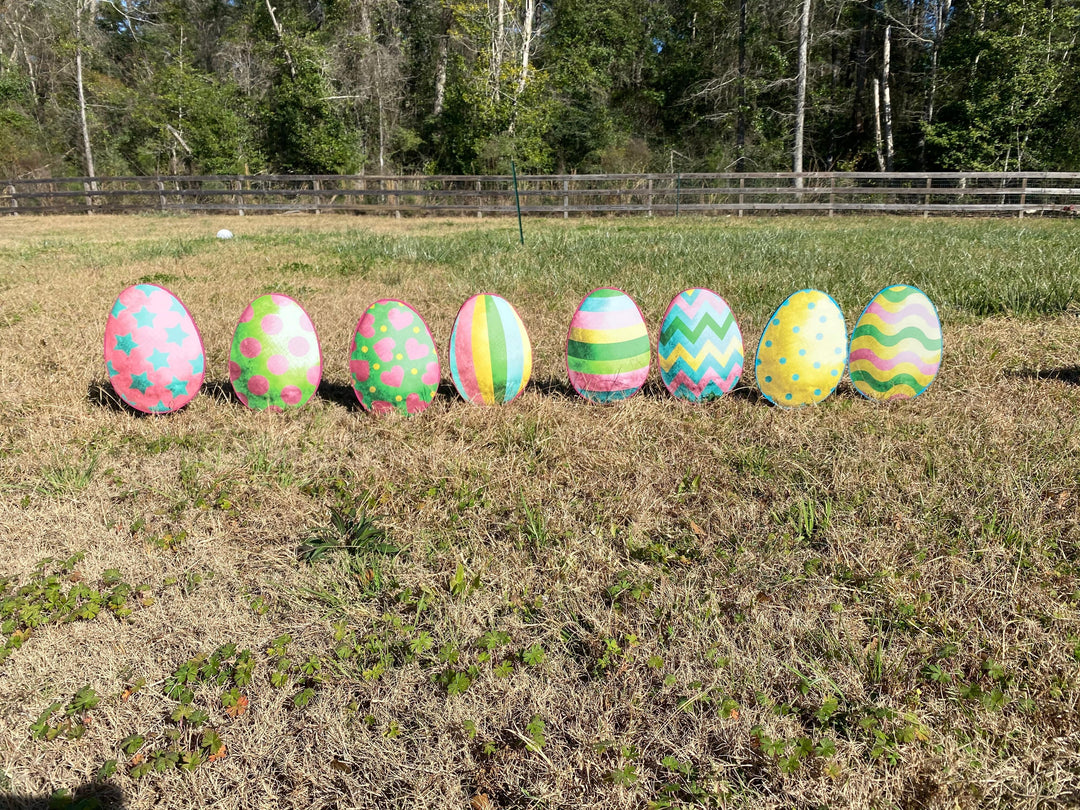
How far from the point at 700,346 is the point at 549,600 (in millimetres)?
2006

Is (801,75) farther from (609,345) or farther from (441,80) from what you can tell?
(609,345)

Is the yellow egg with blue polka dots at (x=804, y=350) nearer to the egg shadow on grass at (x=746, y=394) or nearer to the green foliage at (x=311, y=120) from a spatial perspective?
the egg shadow on grass at (x=746, y=394)

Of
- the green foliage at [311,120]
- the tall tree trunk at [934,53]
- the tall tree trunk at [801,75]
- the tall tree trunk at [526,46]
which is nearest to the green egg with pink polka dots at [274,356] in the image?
the tall tree trunk at [801,75]

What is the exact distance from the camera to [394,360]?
3744mm

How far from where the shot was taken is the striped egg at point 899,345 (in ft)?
12.5

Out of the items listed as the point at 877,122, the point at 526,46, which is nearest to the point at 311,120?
the point at 526,46

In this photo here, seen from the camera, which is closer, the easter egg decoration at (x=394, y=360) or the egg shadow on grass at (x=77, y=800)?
the egg shadow on grass at (x=77, y=800)

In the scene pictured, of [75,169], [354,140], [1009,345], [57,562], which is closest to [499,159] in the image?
[354,140]

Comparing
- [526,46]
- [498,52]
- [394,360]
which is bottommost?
[394,360]

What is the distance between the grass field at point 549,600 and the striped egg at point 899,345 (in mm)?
189

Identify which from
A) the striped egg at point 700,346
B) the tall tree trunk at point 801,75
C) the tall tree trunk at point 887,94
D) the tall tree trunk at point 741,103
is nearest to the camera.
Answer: the striped egg at point 700,346

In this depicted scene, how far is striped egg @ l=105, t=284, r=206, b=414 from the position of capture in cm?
377

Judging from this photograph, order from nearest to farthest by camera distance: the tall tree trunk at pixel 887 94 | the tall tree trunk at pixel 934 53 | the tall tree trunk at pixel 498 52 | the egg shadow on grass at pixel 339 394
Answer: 1. the egg shadow on grass at pixel 339 394
2. the tall tree trunk at pixel 934 53
3. the tall tree trunk at pixel 887 94
4. the tall tree trunk at pixel 498 52

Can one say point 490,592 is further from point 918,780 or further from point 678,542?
point 918,780
